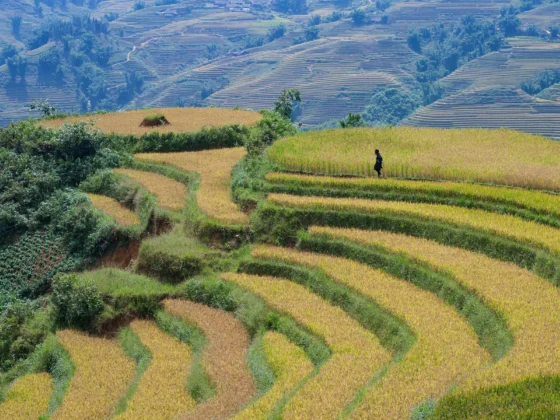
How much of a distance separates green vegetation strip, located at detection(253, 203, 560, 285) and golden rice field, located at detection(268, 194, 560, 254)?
0.50 ft

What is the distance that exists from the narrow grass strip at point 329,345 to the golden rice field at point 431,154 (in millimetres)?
6052

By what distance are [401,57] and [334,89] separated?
1645 centimetres

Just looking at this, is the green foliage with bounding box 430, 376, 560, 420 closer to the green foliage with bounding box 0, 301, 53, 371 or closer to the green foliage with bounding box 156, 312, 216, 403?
the green foliage with bounding box 156, 312, 216, 403

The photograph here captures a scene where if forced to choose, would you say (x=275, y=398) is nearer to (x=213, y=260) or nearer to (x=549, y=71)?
(x=213, y=260)

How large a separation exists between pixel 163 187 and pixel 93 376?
11.0 metres

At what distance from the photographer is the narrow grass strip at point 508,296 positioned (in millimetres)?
12211

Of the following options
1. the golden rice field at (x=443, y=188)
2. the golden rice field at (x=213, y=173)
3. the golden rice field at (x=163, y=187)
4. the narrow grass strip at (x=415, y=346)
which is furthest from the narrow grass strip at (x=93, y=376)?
the golden rice field at (x=443, y=188)

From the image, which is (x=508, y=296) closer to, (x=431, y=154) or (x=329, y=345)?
(x=329, y=345)

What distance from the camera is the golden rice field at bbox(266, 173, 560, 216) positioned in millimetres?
19531

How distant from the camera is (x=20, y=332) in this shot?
20.8m

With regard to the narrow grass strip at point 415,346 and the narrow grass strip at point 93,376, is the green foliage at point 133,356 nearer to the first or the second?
the narrow grass strip at point 93,376

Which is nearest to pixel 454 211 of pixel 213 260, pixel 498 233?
pixel 498 233

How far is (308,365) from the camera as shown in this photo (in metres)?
14.9

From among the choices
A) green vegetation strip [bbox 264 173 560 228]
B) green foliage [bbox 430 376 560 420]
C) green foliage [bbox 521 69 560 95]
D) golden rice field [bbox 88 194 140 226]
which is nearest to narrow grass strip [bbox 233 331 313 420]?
green foliage [bbox 430 376 560 420]
